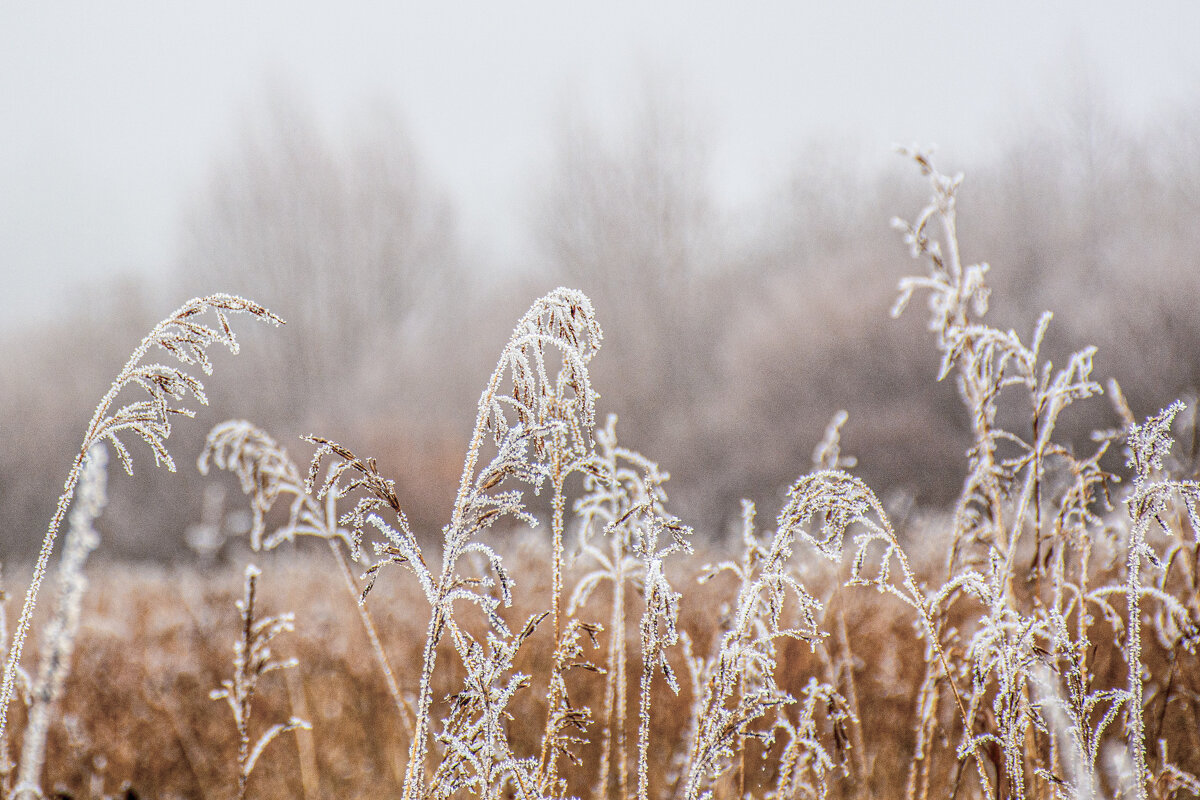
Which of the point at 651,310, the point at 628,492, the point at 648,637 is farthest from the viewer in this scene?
the point at 651,310

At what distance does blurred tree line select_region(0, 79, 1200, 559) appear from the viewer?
12.3 m

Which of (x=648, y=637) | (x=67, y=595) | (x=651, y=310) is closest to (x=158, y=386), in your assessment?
(x=67, y=595)

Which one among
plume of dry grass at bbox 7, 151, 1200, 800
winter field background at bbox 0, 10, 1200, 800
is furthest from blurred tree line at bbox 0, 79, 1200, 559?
plume of dry grass at bbox 7, 151, 1200, 800

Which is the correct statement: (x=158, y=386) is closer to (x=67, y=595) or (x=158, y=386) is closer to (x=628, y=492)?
(x=67, y=595)

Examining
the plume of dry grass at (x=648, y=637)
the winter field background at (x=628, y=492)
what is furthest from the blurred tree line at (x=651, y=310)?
the plume of dry grass at (x=648, y=637)

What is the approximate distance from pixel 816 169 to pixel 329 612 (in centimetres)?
1750

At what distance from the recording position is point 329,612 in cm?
451

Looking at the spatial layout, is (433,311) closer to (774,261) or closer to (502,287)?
(502,287)

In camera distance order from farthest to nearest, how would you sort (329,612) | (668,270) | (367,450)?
(668,270) < (367,450) < (329,612)

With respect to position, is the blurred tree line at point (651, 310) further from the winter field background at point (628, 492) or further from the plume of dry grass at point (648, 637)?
the plume of dry grass at point (648, 637)

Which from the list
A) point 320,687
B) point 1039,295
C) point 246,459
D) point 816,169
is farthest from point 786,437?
point 246,459

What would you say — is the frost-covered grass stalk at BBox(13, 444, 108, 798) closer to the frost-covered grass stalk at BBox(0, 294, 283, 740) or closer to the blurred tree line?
the frost-covered grass stalk at BBox(0, 294, 283, 740)

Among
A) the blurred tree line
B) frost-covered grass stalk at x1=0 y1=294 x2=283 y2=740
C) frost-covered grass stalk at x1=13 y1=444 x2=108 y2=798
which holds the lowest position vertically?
frost-covered grass stalk at x1=13 y1=444 x2=108 y2=798

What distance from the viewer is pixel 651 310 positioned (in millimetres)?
17875
